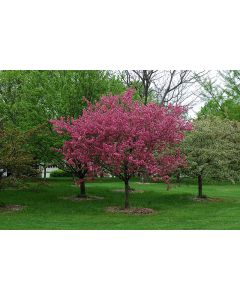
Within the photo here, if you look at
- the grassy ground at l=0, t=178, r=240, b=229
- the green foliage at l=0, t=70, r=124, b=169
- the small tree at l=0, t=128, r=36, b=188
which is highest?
the green foliage at l=0, t=70, r=124, b=169

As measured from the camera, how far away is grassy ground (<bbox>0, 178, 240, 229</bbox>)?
42.9ft

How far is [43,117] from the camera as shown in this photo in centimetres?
2073

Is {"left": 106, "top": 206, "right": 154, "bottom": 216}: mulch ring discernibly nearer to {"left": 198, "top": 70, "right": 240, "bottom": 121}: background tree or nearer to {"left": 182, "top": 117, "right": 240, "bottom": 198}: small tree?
{"left": 182, "top": 117, "right": 240, "bottom": 198}: small tree

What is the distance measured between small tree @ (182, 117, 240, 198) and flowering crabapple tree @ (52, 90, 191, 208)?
3.31 m

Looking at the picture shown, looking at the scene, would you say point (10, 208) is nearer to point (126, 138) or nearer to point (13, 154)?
point (13, 154)

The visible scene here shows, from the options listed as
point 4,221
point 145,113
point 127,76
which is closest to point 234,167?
point 145,113

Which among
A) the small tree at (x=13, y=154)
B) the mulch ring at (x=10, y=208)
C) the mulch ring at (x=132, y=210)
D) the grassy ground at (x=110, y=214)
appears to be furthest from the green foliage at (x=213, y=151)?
the mulch ring at (x=10, y=208)

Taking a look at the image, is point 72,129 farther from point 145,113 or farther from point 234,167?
→ point 234,167

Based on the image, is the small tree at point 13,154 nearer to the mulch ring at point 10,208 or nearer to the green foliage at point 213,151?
the mulch ring at point 10,208

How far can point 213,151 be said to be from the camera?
64.0ft

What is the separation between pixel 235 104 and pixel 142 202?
2026 cm

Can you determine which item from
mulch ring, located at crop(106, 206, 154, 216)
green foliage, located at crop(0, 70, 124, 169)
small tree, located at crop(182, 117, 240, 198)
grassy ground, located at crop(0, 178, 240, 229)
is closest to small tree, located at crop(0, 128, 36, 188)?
grassy ground, located at crop(0, 178, 240, 229)

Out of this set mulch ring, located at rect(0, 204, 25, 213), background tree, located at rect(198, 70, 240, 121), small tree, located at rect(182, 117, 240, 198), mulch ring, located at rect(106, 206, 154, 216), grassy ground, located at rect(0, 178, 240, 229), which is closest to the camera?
grassy ground, located at rect(0, 178, 240, 229)

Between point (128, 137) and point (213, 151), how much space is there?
17.9ft
